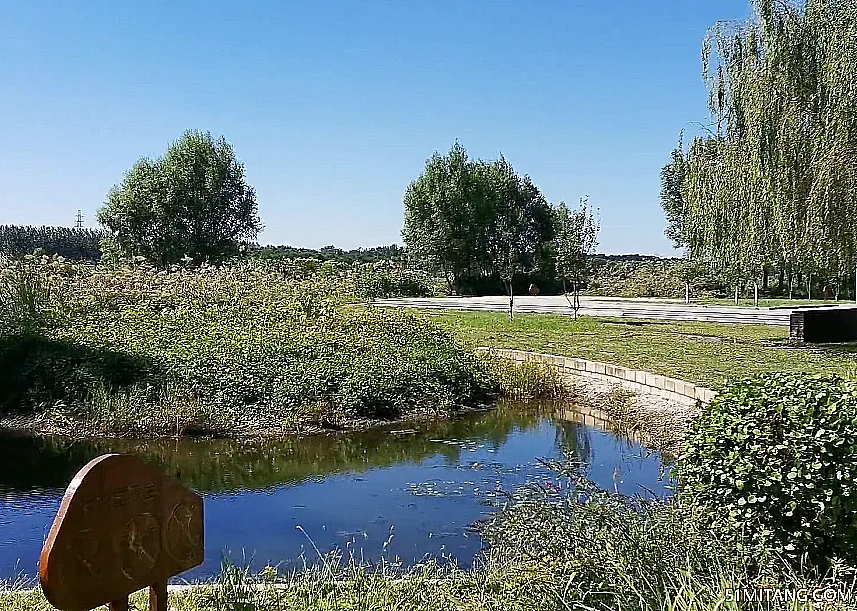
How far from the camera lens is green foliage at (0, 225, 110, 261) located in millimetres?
35844

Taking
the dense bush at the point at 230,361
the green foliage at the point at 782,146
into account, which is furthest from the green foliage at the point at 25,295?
the green foliage at the point at 782,146

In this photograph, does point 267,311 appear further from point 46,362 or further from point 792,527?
point 792,527

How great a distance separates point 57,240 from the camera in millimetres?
38500

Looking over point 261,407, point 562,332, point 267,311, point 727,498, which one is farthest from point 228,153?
point 727,498

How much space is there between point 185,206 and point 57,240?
29.5ft

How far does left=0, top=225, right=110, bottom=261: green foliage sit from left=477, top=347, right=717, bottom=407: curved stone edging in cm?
2834

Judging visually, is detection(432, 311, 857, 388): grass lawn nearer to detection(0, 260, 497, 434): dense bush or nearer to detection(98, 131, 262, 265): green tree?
detection(0, 260, 497, 434): dense bush

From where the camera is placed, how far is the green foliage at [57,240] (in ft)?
118

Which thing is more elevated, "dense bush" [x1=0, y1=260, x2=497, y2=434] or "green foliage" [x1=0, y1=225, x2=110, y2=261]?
"green foliage" [x1=0, y1=225, x2=110, y2=261]

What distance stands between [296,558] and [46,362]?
18.9 feet

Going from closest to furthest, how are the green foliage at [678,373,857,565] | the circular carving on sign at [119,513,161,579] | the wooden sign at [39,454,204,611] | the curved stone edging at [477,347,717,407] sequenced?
the wooden sign at [39,454,204,611]
the circular carving on sign at [119,513,161,579]
the green foliage at [678,373,857,565]
the curved stone edging at [477,347,717,407]

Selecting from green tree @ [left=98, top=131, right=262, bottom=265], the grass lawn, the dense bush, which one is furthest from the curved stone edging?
green tree @ [left=98, top=131, right=262, bottom=265]

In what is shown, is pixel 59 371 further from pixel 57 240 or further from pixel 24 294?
pixel 57 240

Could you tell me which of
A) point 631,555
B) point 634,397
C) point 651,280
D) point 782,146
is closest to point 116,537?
point 631,555
